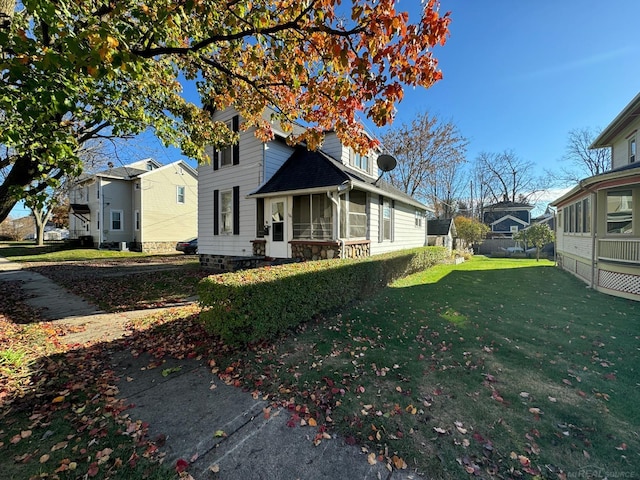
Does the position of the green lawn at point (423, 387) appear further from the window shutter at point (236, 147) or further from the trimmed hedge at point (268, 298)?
the window shutter at point (236, 147)

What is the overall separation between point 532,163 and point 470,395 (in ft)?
167

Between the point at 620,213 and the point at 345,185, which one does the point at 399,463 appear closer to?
the point at 345,185

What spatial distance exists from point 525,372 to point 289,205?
8395 mm

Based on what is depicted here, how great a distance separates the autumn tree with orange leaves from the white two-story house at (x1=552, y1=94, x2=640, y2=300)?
902cm

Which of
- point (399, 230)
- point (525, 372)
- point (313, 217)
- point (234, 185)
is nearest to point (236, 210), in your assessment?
point (234, 185)

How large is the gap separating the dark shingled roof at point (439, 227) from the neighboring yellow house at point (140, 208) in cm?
2156

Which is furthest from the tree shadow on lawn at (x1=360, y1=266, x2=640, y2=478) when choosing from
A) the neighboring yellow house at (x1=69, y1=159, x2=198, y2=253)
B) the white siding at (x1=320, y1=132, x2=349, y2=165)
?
the neighboring yellow house at (x1=69, y1=159, x2=198, y2=253)

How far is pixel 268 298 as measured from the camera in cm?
454

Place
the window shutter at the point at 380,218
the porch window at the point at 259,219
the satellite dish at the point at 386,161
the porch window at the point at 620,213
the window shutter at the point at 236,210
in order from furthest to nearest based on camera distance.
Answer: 1. the window shutter at the point at 236,210
2. the window shutter at the point at 380,218
3. the porch window at the point at 259,219
4. the satellite dish at the point at 386,161
5. the porch window at the point at 620,213

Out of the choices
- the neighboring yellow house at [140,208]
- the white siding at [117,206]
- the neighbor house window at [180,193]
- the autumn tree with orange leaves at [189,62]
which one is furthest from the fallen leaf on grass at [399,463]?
the white siding at [117,206]

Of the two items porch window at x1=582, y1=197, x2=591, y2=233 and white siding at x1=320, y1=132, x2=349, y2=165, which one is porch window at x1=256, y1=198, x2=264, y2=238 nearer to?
white siding at x1=320, y1=132, x2=349, y2=165

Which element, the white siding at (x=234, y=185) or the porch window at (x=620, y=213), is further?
the white siding at (x=234, y=185)

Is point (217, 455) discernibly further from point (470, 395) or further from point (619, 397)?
point (619, 397)

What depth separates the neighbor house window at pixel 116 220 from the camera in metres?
23.6
